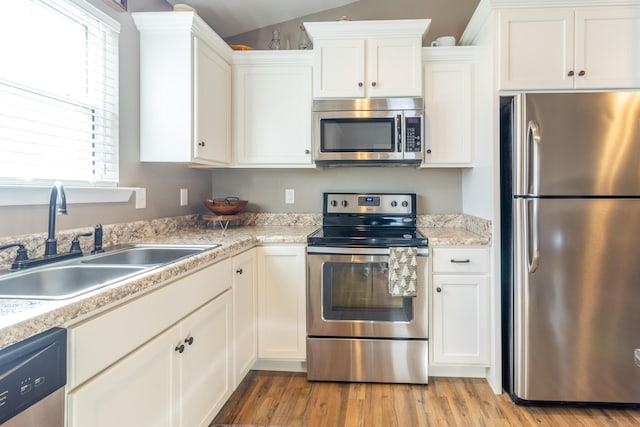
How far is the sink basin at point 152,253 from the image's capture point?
1.54 meters

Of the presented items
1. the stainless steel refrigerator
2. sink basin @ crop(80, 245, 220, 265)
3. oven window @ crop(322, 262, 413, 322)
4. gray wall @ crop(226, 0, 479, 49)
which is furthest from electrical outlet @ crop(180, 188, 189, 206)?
the stainless steel refrigerator

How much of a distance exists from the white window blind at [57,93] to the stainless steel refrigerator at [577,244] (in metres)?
2.06

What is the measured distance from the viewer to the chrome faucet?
125cm

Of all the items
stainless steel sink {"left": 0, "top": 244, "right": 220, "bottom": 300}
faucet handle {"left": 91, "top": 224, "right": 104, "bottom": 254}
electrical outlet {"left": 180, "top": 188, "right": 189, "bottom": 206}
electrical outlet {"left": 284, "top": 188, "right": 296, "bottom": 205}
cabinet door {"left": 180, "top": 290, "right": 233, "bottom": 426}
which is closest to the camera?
stainless steel sink {"left": 0, "top": 244, "right": 220, "bottom": 300}

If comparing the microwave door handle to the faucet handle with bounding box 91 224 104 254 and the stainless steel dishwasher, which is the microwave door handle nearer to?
the faucet handle with bounding box 91 224 104 254

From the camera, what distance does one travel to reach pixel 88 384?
859 millimetres

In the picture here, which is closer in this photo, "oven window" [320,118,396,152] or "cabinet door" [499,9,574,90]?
"cabinet door" [499,9,574,90]

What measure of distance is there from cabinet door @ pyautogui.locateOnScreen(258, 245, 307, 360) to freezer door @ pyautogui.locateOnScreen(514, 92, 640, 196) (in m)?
1.35

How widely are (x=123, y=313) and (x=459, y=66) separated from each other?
228cm

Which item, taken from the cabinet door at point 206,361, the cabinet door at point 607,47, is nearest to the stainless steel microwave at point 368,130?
the cabinet door at point 607,47

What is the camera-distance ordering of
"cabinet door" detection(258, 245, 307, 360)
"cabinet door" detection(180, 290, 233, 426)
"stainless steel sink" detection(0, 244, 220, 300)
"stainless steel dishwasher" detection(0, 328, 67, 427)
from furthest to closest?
"cabinet door" detection(258, 245, 307, 360) → "cabinet door" detection(180, 290, 233, 426) → "stainless steel sink" detection(0, 244, 220, 300) → "stainless steel dishwasher" detection(0, 328, 67, 427)

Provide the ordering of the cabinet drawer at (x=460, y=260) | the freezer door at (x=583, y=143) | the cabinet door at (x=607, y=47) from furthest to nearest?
the cabinet drawer at (x=460, y=260)
the cabinet door at (x=607, y=47)
the freezer door at (x=583, y=143)

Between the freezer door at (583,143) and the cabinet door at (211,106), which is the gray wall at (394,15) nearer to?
the cabinet door at (211,106)

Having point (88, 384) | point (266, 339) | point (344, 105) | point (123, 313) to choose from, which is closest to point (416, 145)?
point (344, 105)
